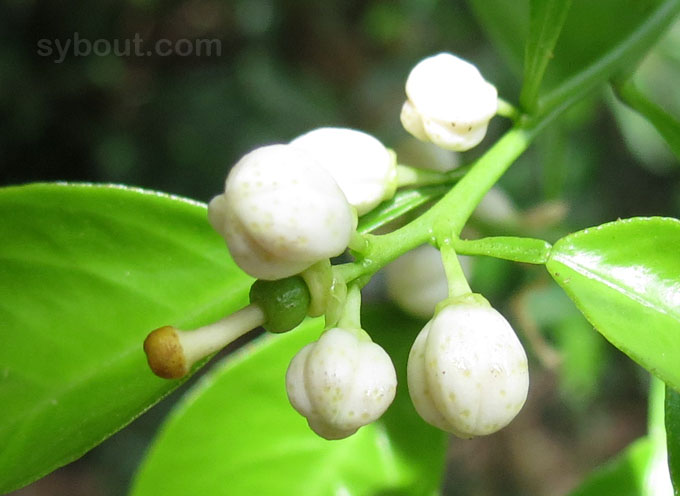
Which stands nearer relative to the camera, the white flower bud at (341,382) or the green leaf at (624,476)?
the white flower bud at (341,382)

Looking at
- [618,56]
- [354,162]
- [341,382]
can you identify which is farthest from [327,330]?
[618,56]

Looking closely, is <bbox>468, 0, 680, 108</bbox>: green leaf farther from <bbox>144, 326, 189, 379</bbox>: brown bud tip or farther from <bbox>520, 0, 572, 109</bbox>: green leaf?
<bbox>144, 326, 189, 379</bbox>: brown bud tip

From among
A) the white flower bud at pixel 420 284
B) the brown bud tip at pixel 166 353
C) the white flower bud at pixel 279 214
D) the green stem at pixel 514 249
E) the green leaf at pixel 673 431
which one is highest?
the white flower bud at pixel 279 214

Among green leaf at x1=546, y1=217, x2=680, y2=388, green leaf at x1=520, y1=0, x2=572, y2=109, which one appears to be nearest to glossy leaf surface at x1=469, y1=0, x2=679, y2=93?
green leaf at x1=520, y1=0, x2=572, y2=109

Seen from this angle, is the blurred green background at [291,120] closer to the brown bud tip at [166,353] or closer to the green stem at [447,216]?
the green stem at [447,216]

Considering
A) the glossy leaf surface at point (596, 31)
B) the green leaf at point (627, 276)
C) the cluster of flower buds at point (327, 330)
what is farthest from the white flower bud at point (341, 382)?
the glossy leaf surface at point (596, 31)

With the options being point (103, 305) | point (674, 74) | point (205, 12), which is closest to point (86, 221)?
point (103, 305)

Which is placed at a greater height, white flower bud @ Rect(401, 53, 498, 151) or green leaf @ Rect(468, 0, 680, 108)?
white flower bud @ Rect(401, 53, 498, 151)
